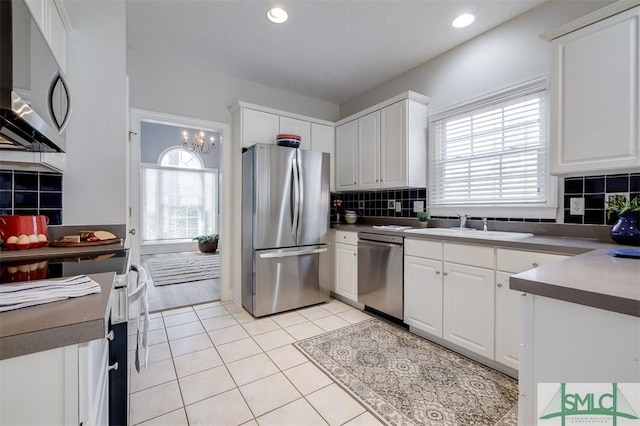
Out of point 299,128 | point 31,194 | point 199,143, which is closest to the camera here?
point 31,194

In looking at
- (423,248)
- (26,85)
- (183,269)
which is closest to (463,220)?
(423,248)

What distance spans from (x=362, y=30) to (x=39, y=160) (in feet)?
8.58

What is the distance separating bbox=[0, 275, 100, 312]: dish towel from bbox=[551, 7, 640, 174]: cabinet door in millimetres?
2561

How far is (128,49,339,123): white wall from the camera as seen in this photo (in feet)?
9.61

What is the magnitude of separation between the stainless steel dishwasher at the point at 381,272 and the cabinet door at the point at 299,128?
1411 millimetres

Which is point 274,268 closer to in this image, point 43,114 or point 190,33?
point 43,114

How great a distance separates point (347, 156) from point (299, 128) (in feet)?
2.37

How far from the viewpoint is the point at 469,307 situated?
2.07 meters

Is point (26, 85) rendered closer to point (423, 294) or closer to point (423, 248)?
point (423, 248)

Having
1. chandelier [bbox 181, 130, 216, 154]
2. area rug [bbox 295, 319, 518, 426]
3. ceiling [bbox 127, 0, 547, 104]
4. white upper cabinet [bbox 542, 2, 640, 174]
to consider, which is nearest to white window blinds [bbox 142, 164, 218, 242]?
chandelier [bbox 181, 130, 216, 154]

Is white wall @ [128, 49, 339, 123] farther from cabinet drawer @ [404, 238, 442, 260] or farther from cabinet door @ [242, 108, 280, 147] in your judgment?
cabinet drawer @ [404, 238, 442, 260]

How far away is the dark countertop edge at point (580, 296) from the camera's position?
2.45ft

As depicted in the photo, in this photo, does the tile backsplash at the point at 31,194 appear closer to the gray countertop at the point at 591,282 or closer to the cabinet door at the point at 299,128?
the cabinet door at the point at 299,128

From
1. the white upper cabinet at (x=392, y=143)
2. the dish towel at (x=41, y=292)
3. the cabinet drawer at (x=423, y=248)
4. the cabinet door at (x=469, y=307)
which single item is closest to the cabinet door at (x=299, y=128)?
the white upper cabinet at (x=392, y=143)
